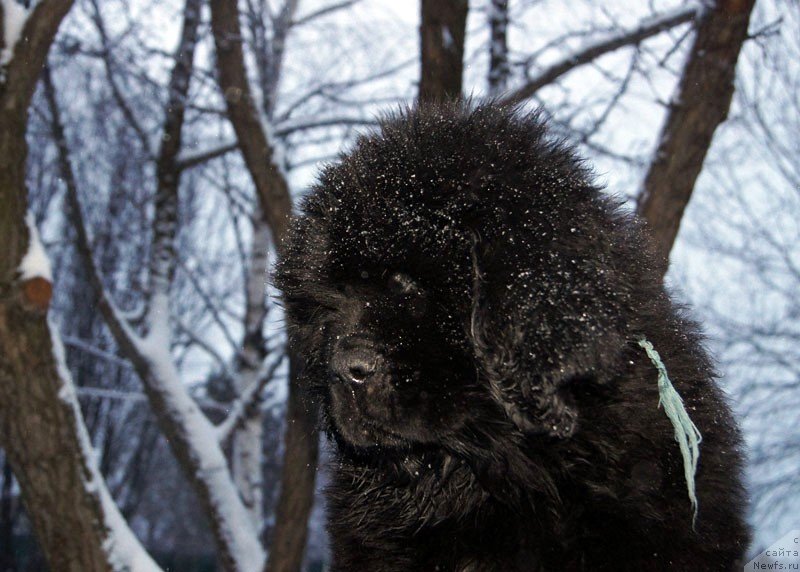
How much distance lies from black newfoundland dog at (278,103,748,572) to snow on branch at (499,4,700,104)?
11.7 ft

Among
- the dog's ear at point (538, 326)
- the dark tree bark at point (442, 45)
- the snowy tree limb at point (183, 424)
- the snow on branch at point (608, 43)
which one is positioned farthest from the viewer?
the snowy tree limb at point (183, 424)

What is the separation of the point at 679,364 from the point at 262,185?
3.94 metres

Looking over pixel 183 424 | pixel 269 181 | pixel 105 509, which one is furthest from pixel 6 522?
pixel 105 509

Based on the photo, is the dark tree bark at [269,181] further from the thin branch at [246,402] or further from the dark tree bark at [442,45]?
the thin branch at [246,402]

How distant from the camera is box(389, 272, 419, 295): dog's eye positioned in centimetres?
230

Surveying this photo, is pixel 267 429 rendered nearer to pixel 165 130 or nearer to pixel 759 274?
pixel 759 274

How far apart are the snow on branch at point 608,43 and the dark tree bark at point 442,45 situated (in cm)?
80

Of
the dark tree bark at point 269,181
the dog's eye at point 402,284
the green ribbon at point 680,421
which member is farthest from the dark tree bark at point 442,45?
the green ribbon at point 680,421

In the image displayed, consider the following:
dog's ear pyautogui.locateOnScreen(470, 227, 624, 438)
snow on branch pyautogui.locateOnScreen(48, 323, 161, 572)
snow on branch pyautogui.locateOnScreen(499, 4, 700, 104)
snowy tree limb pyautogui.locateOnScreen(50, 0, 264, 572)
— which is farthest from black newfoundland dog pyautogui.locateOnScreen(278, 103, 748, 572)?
snowy tree limb pyautogui.locateOnScreen(50, 0, 264, 572)

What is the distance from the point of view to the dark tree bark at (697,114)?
463cm

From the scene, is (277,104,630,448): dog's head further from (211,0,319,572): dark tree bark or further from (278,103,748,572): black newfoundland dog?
(211,0,319,572): dark tree bark

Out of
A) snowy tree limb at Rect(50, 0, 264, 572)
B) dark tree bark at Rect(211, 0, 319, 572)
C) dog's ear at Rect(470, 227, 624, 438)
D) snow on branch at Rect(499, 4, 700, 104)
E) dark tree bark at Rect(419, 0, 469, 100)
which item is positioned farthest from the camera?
snowy tree limb at Rect(50, 0, 264, 572)

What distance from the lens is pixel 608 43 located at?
5.93m

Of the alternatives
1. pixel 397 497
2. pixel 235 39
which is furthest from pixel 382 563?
pixel 235 39
